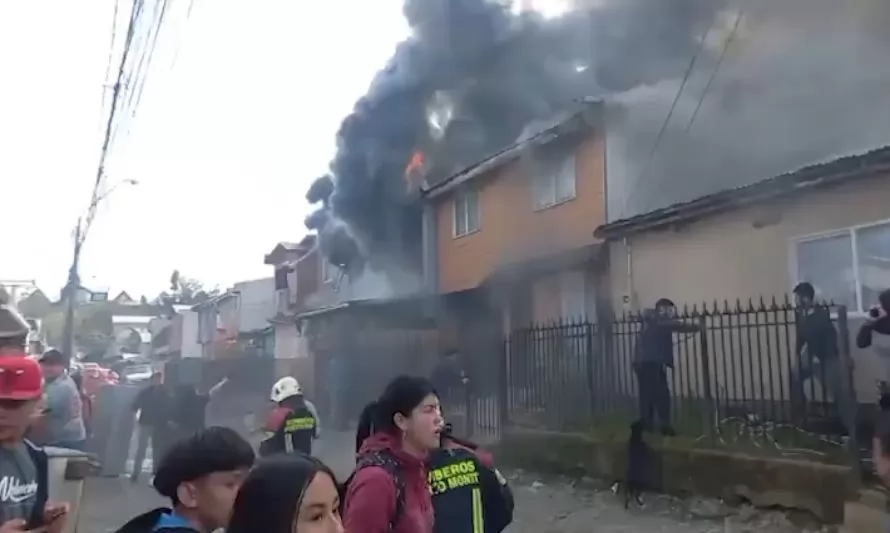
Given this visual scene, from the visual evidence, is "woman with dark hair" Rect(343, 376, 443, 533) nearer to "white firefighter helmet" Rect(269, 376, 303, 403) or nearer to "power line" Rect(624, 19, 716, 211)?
"white firefighter helmet" Rect(269, 376, 303, 403)

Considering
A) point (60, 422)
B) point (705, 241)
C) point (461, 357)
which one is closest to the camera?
point (60, 422)

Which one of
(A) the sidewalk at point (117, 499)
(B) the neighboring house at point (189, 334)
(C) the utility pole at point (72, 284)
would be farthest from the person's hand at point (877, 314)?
(B) the neighboring house at point (189, 334)

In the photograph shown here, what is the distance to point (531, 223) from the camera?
18.5 m

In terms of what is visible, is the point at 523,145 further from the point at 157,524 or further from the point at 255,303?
the point at 255,303

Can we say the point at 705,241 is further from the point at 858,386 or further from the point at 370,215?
the point at 370,215

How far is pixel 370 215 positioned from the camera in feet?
83.5

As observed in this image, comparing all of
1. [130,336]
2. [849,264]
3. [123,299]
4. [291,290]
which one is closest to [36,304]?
[130,336]

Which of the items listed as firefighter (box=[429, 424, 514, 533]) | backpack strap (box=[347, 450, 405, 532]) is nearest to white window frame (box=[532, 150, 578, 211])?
firefighter (box=[429, 424, 514, 533])

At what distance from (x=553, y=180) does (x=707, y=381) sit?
354 inches

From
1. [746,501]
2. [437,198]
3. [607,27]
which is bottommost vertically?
[746,501]

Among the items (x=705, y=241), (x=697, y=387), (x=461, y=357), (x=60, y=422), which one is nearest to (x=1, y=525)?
(x=60, y=422)

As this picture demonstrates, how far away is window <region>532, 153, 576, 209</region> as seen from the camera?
56.0 ft

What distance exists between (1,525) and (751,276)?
1008 cm

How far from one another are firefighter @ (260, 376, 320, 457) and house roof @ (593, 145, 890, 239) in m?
6.02
